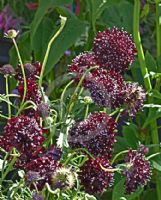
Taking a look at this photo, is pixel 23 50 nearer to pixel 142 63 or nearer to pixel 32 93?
pixel 142 63

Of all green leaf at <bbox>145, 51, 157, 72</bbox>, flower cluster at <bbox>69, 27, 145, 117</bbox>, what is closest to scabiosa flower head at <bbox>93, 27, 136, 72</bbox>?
flower cluster at <bbox>69, 27, 145, 117</bbox>

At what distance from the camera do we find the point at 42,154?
4.41 feet

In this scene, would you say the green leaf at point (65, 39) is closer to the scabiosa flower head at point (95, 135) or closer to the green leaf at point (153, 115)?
the green leaf at point (153, 115)

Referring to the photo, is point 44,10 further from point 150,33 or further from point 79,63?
point 150,33

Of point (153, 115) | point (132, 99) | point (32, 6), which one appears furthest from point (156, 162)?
point (32, 6)

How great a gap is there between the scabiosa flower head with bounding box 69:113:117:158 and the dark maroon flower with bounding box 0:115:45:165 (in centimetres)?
8

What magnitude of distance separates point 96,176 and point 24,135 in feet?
0.52

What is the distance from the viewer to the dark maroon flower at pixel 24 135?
1281 mm

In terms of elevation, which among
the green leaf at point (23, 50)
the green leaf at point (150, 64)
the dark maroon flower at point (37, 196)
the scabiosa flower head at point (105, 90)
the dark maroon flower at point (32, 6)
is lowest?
the dark maroon flower at point (37, 196)

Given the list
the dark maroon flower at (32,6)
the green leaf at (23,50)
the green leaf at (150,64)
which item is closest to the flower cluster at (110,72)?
the green leaf at (150,64)

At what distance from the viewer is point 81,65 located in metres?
1.45

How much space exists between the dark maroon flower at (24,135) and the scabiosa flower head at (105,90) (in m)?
0.15

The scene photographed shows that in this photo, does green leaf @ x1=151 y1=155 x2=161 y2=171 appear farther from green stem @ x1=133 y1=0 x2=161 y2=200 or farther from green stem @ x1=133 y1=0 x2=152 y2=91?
green stem @ x1=133 y1=0 x2=152 y2=91

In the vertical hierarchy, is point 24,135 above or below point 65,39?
below
